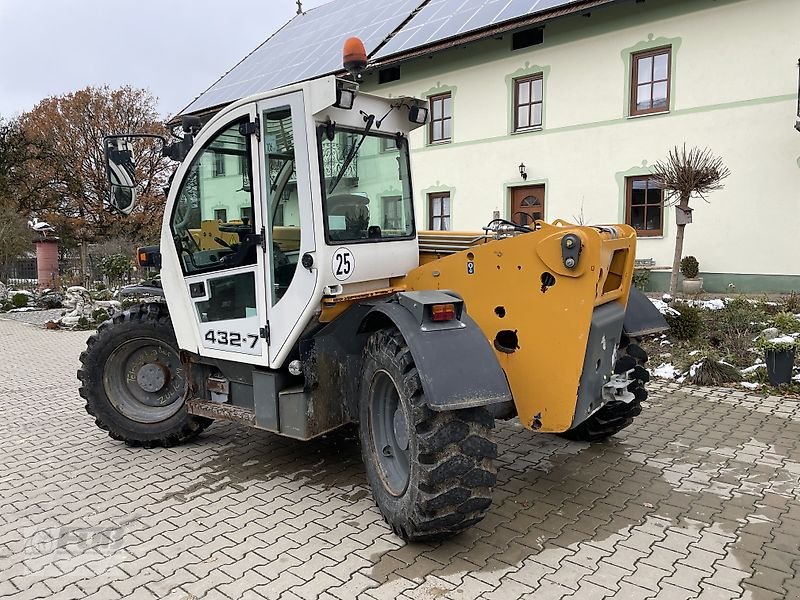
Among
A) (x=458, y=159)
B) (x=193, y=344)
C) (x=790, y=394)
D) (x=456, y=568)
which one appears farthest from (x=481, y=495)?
(x=458, y=159)

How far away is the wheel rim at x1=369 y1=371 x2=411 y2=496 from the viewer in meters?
3.52

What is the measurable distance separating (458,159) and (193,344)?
42.8 feet

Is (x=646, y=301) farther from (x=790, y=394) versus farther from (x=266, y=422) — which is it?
(x=266, y=422)

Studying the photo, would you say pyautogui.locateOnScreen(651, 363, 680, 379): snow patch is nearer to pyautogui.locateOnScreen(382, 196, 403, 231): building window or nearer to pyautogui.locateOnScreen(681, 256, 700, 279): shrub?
pyautogui.locateOnScreen(382, 196, 403, 231): building window

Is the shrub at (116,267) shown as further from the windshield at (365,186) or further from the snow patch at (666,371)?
the windshield at (365,186)

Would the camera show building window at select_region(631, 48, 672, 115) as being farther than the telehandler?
Yes

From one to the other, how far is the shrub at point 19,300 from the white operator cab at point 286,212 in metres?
14.8

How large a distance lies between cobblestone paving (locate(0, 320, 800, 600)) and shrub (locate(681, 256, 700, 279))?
767cm

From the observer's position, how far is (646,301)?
4.93m

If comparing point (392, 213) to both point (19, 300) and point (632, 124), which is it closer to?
point (632, 124)

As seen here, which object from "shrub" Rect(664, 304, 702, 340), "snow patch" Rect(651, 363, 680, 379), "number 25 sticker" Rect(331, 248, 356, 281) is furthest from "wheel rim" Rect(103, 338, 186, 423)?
"shrub" Rect(664, 304, 702, 340)

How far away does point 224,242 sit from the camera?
4.21 metres

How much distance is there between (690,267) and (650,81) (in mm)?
4010

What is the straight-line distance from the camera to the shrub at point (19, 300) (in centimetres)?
1677
